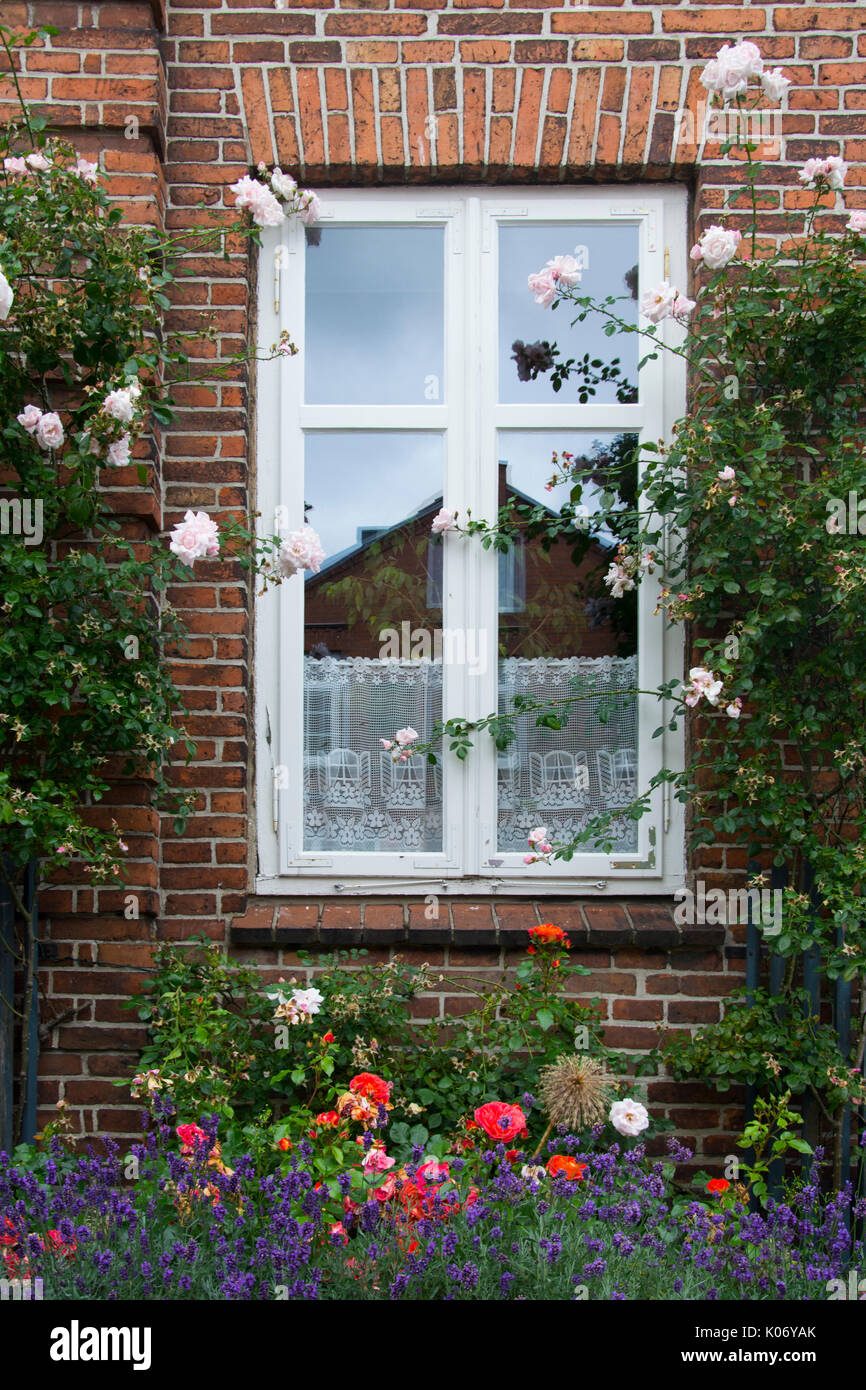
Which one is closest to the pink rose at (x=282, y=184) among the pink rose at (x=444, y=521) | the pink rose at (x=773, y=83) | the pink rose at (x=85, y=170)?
the pink rose at (x=85, y=170)

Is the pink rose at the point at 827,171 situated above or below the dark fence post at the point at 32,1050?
above

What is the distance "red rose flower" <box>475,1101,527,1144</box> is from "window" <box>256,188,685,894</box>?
886 millimetres

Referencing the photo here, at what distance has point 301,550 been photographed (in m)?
2.89

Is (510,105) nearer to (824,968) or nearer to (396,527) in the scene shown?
(396,527)

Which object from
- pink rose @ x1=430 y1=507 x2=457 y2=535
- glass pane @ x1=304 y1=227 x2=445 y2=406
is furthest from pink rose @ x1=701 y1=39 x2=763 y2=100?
pink rose @ x1=430 y1=507 x2=457 y2=535

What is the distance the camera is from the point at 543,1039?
304 cm

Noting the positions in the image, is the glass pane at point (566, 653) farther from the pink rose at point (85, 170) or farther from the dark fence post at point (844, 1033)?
the pink rose at point (85, 170)

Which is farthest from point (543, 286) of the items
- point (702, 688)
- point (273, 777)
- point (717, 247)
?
point (273, 777)

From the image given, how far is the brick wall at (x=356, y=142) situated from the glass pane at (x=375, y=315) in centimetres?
20

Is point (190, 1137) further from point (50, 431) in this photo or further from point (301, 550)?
point (50, 431)

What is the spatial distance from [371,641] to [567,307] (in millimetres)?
1250

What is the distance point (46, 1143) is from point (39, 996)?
0.44m

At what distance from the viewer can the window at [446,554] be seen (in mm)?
3279

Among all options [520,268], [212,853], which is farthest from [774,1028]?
[520,268]
